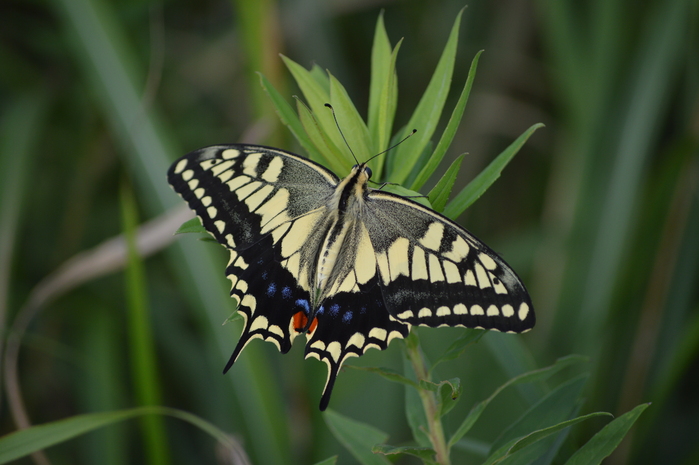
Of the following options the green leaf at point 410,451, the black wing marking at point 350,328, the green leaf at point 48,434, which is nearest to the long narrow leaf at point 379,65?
the black wing marking at point 350,328

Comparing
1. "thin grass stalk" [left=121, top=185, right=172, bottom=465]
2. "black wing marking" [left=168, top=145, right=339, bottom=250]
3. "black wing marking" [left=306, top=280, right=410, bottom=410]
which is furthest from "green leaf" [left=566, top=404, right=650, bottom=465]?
"thin grass stalk" [left=121, top=185, right=172, bottom=465]

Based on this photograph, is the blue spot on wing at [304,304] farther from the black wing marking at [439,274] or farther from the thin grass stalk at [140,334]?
the thin grass stalk at [140,334]

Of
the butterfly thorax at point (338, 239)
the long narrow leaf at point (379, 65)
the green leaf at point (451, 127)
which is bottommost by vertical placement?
the butterfly thorax at point (338, 239)

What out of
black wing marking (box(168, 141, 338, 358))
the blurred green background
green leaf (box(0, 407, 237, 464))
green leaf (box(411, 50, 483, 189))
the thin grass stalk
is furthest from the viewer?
the blurred green background

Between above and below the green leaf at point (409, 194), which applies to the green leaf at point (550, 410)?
below

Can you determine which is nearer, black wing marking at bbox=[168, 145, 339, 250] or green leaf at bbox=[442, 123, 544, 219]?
green leaf at bbox=[442, 123, 544, 219]

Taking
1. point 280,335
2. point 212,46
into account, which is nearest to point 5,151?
point 212,46

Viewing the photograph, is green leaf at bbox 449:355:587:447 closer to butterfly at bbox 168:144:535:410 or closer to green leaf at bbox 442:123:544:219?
butterfly at bbox 168:144:535:410
